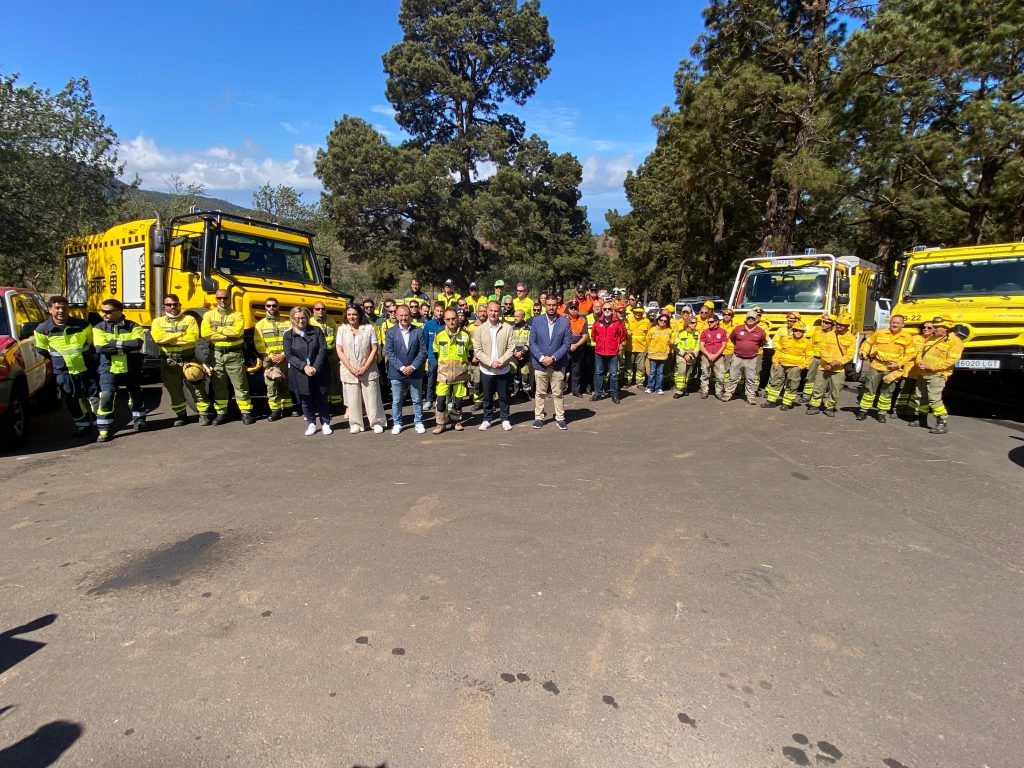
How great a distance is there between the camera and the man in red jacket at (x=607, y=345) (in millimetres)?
9664

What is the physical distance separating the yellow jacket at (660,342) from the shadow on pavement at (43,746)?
9.74 m

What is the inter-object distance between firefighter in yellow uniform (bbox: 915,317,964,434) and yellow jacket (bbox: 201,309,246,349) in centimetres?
977

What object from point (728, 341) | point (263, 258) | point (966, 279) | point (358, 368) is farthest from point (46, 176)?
point (966, 279)

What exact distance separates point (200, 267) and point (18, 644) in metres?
6.99

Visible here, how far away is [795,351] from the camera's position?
9.05m

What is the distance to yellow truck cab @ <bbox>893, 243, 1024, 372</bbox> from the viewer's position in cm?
810

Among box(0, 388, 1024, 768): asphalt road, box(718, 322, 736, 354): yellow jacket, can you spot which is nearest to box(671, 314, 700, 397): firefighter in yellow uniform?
box(718, 322, 736, 354): yellow jacket

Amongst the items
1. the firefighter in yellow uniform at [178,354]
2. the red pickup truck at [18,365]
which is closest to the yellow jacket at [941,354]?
the firefighter in yellow uniform at [178,354]

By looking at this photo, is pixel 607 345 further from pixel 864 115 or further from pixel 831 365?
pixel 864 115

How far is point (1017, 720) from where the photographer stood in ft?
7.89

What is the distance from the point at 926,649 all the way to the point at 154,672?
13.2 ft

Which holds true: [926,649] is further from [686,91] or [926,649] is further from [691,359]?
[686,91]

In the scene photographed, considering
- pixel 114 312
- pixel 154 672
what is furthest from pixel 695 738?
pixel 114 312

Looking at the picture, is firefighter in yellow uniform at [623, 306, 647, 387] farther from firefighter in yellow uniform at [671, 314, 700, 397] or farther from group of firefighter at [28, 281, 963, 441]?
firefighter in yellow uniform at [671, 314, 700, 397]
